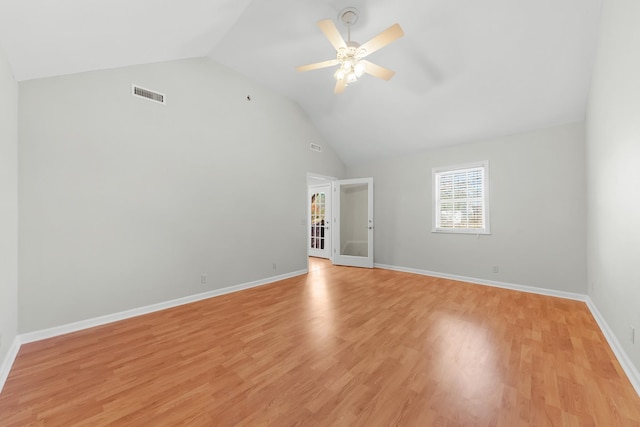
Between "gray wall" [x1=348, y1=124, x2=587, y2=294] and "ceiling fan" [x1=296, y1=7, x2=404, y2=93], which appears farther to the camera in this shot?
"gray wall" [x1=348, y1=124, x2=587, y2=294]

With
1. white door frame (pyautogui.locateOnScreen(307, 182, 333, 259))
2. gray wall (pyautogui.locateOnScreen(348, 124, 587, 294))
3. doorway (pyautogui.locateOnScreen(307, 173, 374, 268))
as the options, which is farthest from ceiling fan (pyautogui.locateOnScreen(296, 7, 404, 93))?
white door frame (pyautogui.locateOnScreen(307, 182, 333, 259))

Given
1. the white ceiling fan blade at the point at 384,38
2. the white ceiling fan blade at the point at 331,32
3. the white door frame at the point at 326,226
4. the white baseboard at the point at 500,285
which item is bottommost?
the white baseboard at the point at 500,285

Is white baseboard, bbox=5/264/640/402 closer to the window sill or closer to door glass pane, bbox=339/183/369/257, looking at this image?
the window sill

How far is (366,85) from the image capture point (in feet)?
13.2

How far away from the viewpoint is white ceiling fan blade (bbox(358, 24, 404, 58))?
2.20 metres

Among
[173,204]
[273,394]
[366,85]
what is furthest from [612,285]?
[173,204]

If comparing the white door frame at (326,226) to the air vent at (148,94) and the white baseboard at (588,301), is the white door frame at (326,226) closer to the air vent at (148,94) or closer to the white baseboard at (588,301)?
the white baseboard at (588,301)

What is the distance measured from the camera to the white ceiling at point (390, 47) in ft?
6.82

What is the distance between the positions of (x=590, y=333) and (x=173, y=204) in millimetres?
5001

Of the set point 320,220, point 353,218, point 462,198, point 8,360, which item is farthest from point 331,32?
point 320,220

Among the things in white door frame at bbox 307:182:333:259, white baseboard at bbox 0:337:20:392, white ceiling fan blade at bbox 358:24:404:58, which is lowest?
white baseboard at bbox 0:337:20:392

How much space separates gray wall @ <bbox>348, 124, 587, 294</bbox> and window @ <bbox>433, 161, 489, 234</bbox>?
110 millimetres

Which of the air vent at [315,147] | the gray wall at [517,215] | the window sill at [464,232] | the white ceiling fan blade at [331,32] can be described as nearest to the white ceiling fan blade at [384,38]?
the white ceiling fan blade at [331,32]

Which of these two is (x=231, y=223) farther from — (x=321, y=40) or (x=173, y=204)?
(x=321, y=40)
